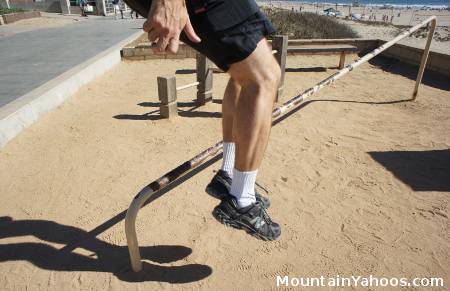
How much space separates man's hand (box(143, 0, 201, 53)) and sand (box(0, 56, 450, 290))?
1144mm

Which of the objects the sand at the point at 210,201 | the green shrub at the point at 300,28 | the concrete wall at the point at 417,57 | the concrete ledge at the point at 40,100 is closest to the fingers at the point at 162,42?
the sand at the point at 210,201

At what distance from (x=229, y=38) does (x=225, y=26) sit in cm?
5

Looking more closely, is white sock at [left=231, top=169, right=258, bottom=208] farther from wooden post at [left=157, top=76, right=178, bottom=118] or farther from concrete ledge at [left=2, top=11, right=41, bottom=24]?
concrete ledge at [left=2, top=11, right=41, bottom=24]

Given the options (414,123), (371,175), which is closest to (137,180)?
(371,175)

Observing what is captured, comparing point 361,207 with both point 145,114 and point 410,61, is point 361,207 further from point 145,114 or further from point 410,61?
point 410,61

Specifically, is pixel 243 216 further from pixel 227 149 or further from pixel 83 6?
pixel 83 6

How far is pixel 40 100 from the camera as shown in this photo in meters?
3.49

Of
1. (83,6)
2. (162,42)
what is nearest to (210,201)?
(162,42)

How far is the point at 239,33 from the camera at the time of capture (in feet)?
4.17

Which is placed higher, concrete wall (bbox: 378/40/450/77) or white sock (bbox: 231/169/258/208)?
white sock (bbox: 231/169/258/208)

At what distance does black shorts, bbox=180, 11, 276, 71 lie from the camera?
4.13ft

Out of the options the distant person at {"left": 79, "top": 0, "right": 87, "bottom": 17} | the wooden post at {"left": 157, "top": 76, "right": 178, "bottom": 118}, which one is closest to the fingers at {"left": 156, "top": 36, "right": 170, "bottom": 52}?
the wooden post at {"left": 157, "top": 76, "right": 178, "bottom": 118}

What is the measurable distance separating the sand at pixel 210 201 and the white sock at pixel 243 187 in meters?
0.41

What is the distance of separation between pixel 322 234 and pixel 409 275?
0.47 m
